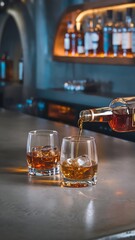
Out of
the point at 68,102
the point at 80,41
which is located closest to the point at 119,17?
the point at 80,41

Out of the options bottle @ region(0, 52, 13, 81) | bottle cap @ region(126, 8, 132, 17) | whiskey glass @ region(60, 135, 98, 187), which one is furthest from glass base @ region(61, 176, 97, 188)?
bottle @ region(0, 52, 13, 81)

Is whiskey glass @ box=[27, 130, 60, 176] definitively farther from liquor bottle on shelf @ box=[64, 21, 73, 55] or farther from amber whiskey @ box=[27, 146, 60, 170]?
liquor bottle on shelf @ box=[64, 21, 73, 55]

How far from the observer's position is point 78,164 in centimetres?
115

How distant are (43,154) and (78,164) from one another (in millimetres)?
156

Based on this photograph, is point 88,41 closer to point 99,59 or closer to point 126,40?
point 99,59

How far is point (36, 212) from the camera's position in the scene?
95cm

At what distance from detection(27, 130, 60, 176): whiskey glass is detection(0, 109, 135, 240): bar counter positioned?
0.10 ft

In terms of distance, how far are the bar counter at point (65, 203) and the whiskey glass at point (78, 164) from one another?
2 centimetres

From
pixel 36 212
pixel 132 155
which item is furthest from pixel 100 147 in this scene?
pixel 36 212

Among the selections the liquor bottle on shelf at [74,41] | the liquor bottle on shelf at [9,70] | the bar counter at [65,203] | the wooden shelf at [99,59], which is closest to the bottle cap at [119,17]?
the wooden shelf at [99,59]

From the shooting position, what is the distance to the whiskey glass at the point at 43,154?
1.26 m

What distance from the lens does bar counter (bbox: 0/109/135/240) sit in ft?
2.78

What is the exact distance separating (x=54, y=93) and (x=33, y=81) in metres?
0.72

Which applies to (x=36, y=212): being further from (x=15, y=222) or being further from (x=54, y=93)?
(x=54, y=93)
